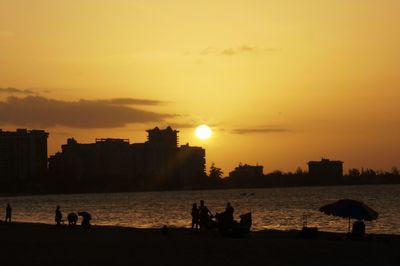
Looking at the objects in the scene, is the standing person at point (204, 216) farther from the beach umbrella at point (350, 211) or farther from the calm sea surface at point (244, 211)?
the calm sea surface at point (244, 211)

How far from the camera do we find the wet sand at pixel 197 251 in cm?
2139

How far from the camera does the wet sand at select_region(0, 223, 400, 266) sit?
70.2ft

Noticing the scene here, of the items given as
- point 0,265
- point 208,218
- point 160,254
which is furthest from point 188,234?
point 0,265

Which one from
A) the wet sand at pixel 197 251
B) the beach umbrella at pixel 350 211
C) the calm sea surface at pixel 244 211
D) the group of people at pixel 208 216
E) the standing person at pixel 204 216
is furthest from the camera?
the calm sea surface at pixel 244 211

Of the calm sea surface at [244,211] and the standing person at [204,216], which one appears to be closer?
the standing person at [204,216]

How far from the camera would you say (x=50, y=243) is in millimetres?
28094

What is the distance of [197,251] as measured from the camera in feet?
78.9

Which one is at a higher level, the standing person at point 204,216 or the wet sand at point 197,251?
the standing person at point 204,216

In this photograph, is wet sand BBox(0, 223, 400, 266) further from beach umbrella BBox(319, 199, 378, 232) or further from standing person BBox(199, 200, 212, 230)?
standing person BBox(199, 200, 212, 230)

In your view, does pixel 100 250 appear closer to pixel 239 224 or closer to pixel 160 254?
pixel 160 254

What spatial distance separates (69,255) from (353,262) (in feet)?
31.8

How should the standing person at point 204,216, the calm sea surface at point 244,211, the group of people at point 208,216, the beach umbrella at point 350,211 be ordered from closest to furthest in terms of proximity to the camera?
1. the beach umbrella at point 350,211
2. the group of people at point 208,216
3. the standing person at point 204,216
4. the calm sea surface at point 244,211

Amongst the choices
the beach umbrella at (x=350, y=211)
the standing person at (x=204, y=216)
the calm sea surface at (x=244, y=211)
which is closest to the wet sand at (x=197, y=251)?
the beach umbrella at (x=350, y=211)

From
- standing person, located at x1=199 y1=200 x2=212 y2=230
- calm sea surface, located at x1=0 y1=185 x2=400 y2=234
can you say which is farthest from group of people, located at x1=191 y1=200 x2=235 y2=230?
calm sea surface, located at x1=0 y1=185 x2=400 y2=234
